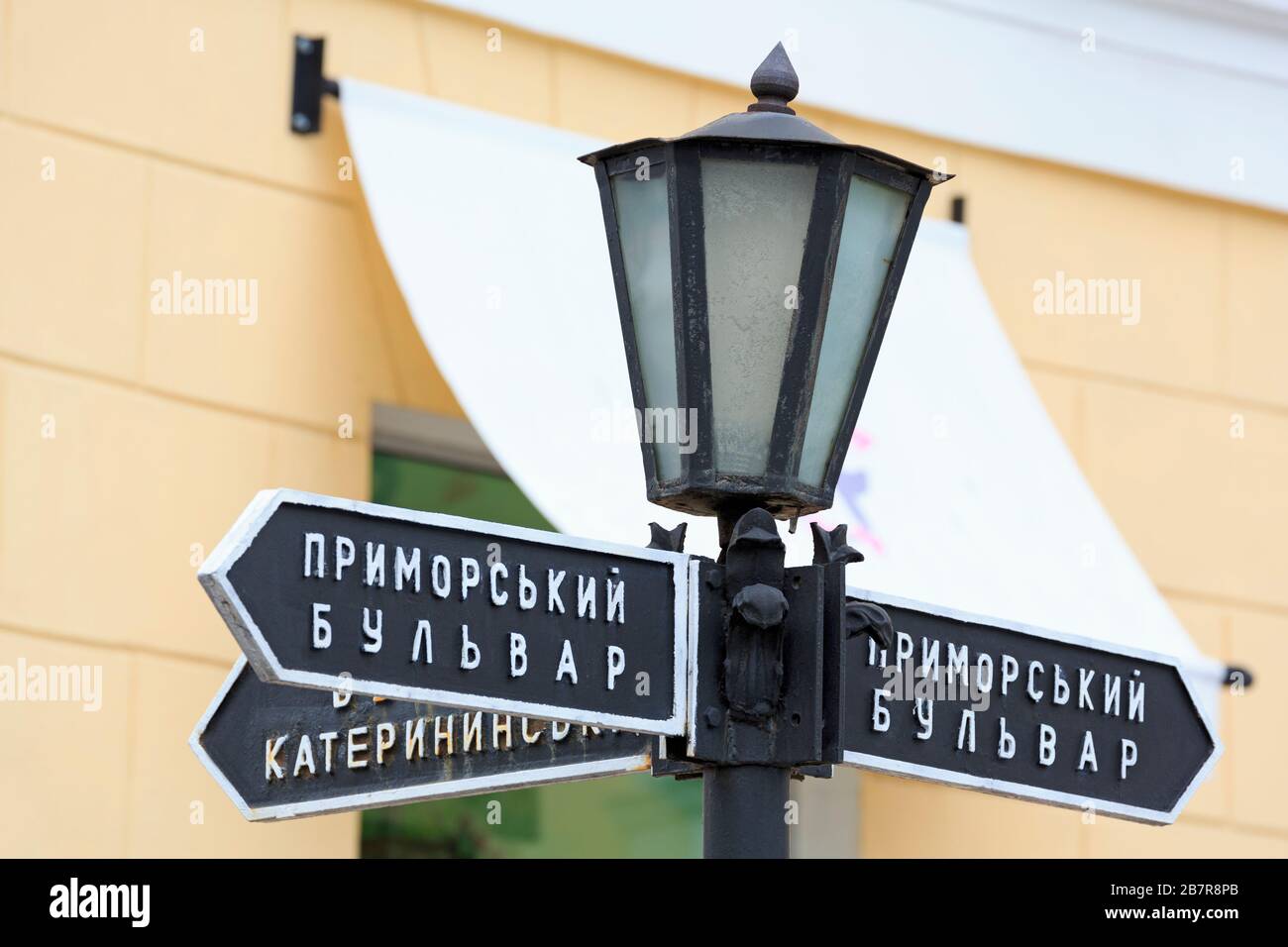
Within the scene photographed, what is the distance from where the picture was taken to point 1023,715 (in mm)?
3158

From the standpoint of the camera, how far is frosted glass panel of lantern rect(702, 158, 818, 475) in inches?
115

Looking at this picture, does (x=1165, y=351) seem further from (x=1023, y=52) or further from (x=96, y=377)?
(x=96, y=377)

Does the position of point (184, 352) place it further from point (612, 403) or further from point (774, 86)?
point (774, 86)

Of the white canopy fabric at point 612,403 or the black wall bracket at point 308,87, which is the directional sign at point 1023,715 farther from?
the black wall bracket at point 308,87

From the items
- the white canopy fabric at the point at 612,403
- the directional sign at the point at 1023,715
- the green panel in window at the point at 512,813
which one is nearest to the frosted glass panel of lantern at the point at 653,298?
the directional sign at the point at 1023,715

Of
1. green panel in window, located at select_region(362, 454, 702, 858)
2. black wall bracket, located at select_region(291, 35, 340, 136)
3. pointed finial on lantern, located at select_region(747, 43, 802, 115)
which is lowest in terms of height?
green panel in window, located at select_region(362, 454, 702, 858)

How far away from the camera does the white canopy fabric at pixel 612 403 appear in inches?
215

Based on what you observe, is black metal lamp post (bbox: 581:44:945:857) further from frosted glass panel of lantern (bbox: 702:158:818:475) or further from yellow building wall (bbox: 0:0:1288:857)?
yellow building wall (bbox: 0:0:1288:857)

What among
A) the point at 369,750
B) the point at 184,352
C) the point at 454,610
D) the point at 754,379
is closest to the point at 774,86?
the point at 754,379

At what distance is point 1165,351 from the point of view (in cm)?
708

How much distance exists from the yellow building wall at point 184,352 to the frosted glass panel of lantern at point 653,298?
259cm

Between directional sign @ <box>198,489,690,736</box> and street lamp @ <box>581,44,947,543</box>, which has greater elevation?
street lamp @ <box>581,44,947,543</box>

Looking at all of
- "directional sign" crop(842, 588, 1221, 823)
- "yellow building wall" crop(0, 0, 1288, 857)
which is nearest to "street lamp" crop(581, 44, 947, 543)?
"directional sign" crop(842, 588, 1221, 823)

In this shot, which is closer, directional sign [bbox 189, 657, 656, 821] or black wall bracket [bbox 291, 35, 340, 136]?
directional sign [bbox 189, 657, 656, 821]
